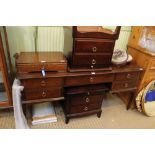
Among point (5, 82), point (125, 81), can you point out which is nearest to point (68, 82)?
point (5, 82)

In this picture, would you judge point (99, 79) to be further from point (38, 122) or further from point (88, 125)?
point (38, 122)

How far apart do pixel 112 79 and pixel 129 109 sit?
0.69 m

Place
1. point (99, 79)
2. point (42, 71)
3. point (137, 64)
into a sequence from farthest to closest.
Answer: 1. point (137, 64)
2. point (99, 79)
3. point (42, 71)

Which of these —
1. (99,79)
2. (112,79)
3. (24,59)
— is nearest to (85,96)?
(99,79)

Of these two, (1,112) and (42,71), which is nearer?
(42,71)

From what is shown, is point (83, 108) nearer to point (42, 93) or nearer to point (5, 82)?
point (42, 93)

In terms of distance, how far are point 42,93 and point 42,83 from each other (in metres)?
0.12

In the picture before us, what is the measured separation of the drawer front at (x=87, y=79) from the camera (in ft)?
5.07

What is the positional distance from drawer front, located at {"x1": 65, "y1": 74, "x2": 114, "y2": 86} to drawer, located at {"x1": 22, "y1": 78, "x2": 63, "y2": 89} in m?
0.09

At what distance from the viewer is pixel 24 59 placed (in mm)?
1443

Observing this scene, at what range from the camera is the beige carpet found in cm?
174

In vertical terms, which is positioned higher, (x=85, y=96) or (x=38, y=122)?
(x=85, y=96)

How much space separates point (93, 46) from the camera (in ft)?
4.78

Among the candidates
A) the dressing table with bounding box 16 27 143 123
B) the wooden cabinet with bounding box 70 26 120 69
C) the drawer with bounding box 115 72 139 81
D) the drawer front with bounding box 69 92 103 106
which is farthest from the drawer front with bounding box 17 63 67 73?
the drawer with bounding box 115 72 139 81
